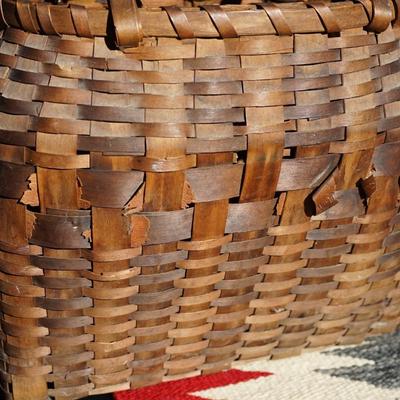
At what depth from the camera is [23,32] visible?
518 mm

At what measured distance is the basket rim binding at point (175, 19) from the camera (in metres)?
0.50

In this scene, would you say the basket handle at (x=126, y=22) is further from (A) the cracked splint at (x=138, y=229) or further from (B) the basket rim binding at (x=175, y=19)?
(A) the cracked splint at (x=138, y=229)

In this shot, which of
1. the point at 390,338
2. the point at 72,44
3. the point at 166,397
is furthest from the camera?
the point at 390,338

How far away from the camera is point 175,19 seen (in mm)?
507

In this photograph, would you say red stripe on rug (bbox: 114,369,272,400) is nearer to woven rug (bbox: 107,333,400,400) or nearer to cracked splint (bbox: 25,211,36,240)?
woven rug (bbox: 107,333,400,400)

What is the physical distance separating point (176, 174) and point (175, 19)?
0.38 ft

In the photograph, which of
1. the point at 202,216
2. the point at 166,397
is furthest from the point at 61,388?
the point at 202,216

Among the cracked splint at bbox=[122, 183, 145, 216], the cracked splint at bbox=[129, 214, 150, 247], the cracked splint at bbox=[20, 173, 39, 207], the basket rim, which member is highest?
the basket rim

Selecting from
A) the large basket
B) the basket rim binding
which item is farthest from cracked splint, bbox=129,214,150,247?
the basket rim binding

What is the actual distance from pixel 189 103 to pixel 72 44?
0.10 m

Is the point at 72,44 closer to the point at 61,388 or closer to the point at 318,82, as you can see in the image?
the point at 318,82

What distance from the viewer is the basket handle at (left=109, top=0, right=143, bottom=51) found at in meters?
0.49

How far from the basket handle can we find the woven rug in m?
0.38

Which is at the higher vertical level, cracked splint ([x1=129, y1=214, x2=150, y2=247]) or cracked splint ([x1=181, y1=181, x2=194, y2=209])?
cracked splint ([x1=181, y1=181, x2=194, y2=209])
